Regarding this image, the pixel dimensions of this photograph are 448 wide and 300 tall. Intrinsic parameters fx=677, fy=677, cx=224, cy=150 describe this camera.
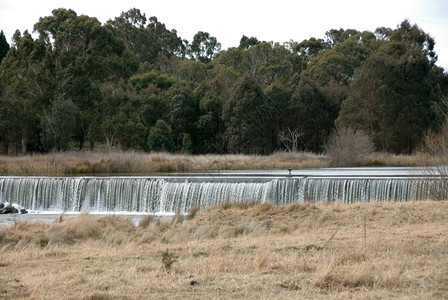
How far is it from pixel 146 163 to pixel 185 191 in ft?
41.7

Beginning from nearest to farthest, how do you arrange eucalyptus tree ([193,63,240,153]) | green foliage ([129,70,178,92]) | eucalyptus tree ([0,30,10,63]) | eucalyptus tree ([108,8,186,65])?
eucalyptus tree ([193,63,240,153]), eucalyptus tree ([0,30,10,63]), green foliage ([129,70,178,92]), eucalyptus tree ([108,8,186,65])

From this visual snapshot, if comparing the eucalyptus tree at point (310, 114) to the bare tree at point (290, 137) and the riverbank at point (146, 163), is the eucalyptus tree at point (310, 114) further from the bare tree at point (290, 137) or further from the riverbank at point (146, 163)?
the riverbank at point (146, 163)

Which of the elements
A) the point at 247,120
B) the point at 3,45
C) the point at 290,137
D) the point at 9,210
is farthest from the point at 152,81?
the point at 9,210

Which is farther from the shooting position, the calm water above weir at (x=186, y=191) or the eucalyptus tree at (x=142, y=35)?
the eucalyptus tree at (x=142, y=35)

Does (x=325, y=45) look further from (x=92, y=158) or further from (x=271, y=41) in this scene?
(x=92, y=158)

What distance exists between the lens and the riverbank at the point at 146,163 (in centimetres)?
3384

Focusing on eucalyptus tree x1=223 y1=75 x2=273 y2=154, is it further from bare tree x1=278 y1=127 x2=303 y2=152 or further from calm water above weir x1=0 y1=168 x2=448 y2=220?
calm water above weir x1=0 y1=168 x2=448 y2=220

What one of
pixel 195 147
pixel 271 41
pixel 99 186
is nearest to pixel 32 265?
pixel 99 186

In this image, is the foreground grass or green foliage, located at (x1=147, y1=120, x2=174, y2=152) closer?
the foreground grass

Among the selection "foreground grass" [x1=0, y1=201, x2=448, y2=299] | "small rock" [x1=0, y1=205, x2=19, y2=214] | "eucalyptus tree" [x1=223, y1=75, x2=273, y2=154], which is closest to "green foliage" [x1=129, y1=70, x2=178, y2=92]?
"eucalyptus tree" [x1=223, y1=75, x2=273, y2=154]

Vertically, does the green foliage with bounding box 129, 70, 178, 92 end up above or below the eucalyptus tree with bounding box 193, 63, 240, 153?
above

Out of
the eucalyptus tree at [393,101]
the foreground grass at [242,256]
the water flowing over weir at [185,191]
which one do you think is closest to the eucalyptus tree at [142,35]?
the eucalyptus tree at [393,101]

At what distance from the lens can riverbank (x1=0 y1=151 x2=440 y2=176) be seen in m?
33.8

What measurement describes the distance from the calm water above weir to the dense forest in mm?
19519
